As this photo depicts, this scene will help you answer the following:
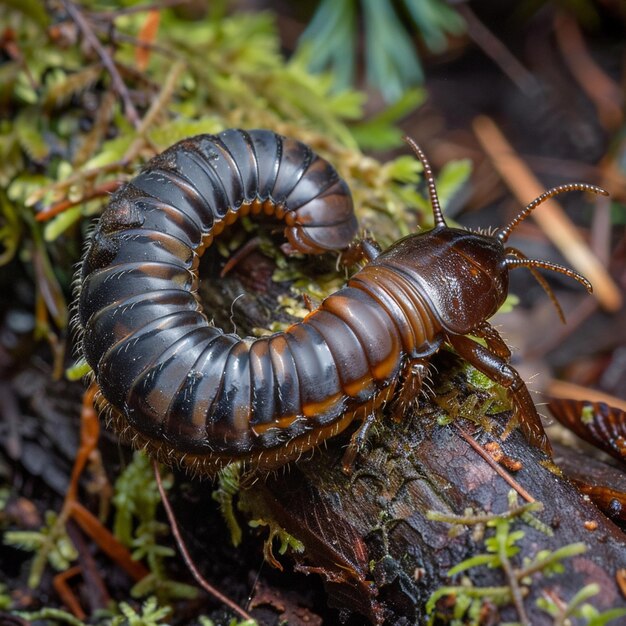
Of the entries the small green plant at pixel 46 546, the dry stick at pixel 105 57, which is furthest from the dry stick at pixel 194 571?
the dry stick at pixel 105 57

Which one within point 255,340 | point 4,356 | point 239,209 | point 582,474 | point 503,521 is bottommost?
point 4,356

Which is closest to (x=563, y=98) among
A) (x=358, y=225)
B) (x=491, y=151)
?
(x=491, y=151)

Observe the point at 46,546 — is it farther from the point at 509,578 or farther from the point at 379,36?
the point at 379,36

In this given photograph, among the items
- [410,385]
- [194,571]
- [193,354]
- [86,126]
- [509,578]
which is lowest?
[194,571]

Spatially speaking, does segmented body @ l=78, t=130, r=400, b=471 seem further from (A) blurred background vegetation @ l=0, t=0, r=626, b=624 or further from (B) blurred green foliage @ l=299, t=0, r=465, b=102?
(B) blurred green foliage @ l=299, t=0, r=465, b=102

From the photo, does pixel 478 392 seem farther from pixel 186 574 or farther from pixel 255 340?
pixel 186 574

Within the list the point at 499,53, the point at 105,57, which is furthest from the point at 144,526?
the point at 499,53

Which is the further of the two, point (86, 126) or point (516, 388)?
point (86, 126)

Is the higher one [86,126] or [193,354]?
[86,126]
